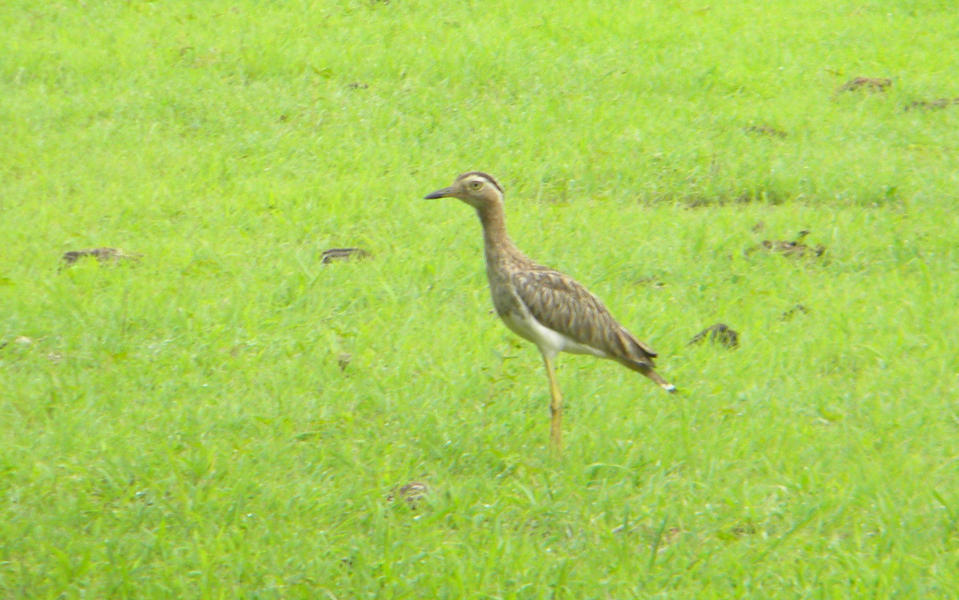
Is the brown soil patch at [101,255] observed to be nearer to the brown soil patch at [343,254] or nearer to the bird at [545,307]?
the brown soil patch at [343,254]

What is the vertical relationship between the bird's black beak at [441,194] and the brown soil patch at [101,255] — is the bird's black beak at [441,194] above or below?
above

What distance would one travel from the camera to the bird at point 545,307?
6.65 meters

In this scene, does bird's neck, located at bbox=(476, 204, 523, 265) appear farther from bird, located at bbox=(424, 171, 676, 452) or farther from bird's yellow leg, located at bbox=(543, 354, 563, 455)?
bird's yellow leg, located at bbox=(543, 354, 563, 455)

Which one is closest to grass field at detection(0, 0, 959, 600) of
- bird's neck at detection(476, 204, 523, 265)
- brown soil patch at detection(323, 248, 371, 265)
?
brown soil patch at detection(323, 248, 371, 265)

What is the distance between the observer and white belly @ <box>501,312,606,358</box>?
21.7 ft

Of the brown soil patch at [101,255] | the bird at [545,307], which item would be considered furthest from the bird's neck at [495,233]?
the brown soil patch at [101,255]

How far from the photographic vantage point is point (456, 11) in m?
13.7

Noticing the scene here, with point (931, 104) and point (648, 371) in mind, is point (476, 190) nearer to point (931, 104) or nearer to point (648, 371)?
point (648, 371)

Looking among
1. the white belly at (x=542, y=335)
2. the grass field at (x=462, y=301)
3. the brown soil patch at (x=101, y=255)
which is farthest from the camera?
the brown soil patch at (x=101, y=255)

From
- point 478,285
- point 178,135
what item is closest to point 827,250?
point 478,285

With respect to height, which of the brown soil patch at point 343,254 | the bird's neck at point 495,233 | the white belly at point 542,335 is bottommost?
the brown soil patch at point 343,254

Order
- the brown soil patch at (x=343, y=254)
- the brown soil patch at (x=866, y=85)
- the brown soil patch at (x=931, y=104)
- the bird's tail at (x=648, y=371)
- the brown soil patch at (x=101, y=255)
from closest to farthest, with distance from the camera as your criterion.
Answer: the bird's tail at (x=648, y=371) < the brown soil patch at (x=101, y=255) < the brown soil patch at (x=343, y=254) < the brown soil patch at (x=931, y=104) < the brown soil patch at (x=866, y=85)

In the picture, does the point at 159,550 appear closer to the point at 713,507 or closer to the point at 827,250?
the point at 713,507

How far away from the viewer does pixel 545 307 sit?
6656 mm
